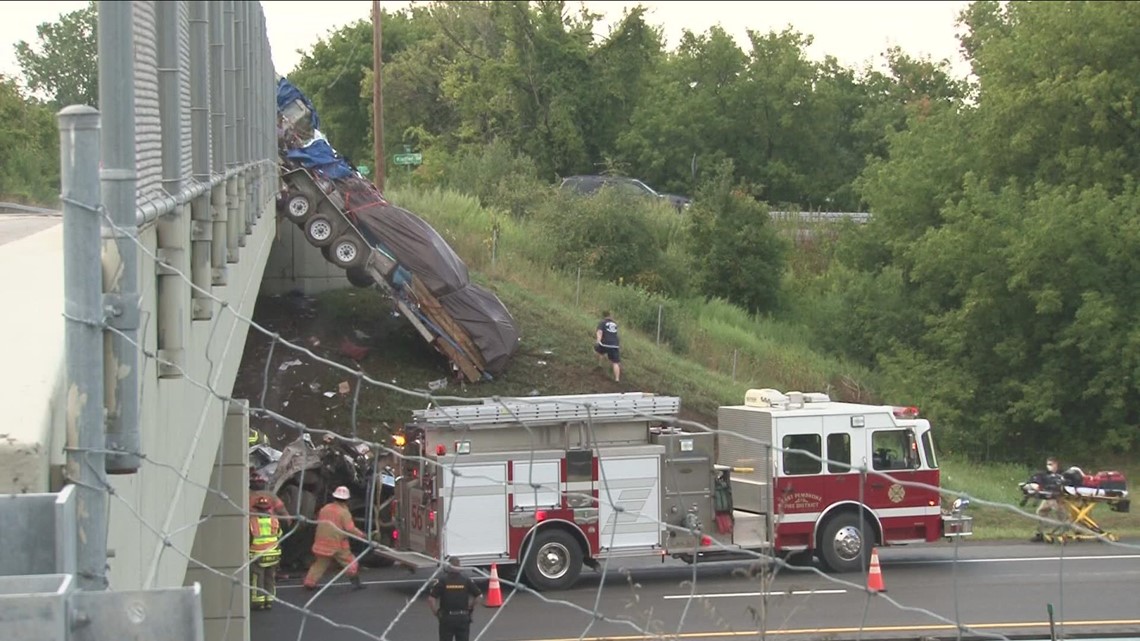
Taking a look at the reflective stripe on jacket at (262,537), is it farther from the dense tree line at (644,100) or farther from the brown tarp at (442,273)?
the dense tree line at (644,100)

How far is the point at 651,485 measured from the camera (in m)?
17.4

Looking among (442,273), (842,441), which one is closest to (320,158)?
(442,273)

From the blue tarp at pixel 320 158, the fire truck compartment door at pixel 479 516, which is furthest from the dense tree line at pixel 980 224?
the fire truck compartment door at pixel 479 516

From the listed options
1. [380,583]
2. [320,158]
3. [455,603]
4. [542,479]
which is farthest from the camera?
[320,158]

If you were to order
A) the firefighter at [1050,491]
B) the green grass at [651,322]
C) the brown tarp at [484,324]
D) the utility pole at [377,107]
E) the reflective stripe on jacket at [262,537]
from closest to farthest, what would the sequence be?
1. the reflective stripe on jacket at [262,537]
2. the firefighter at [1050,491]
3. the brown tarp at [484,324]
4. the green grass at [651,322]
5. the utility pole at [377,107]

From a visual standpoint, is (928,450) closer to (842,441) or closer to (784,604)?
(842,441)

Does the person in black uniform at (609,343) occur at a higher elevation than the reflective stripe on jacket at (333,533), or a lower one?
higher

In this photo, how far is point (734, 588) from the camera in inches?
706

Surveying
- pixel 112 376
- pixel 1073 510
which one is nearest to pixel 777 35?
pixel 1073 510

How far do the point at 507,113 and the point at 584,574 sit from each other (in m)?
38.6

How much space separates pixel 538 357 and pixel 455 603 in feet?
51.8

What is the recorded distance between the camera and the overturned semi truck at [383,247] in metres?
25.6

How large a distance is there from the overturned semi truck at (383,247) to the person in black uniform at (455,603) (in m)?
13.7

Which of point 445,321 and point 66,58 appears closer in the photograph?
point 66,58
